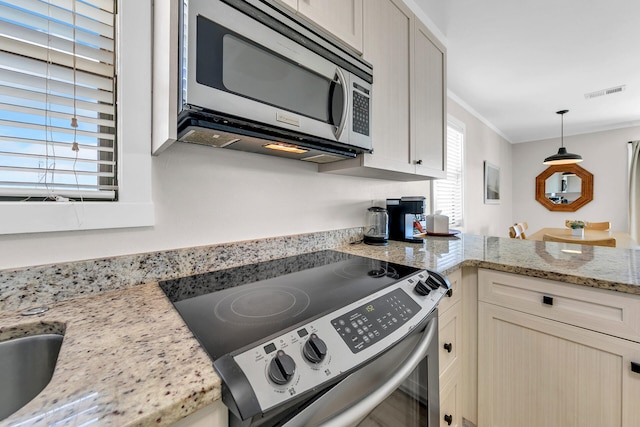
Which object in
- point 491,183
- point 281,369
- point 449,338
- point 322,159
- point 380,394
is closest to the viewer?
point 281,369

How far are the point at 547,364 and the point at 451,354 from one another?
0.35 metres

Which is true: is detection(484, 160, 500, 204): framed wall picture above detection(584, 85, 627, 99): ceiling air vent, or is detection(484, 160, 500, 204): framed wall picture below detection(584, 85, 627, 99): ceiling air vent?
below

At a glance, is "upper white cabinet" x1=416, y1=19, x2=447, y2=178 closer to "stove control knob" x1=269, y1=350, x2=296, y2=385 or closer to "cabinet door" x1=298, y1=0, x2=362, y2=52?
"cabinet door" x1=298, y1=0, x2=362, y2=52

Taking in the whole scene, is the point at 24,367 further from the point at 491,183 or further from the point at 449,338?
the point at 491,183

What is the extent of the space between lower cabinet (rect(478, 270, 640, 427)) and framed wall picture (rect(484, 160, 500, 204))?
3.38 meters

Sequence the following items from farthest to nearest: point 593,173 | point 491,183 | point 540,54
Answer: point 593,173, point 491,183, point 540,54

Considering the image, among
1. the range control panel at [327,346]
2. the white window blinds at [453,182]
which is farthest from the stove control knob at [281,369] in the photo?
the white window blinds at [453,182]

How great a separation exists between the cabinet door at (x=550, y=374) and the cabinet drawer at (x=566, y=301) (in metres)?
0.03

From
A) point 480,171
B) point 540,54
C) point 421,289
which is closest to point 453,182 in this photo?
point 480,171

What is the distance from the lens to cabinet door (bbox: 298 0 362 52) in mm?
926

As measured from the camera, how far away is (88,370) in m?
0.41

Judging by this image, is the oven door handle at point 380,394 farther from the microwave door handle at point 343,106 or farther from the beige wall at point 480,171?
the beige wall at point 480,171

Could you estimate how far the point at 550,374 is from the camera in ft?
3.35

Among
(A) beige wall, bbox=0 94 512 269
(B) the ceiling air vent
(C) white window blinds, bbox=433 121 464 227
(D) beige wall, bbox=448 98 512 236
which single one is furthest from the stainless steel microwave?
(B) the ceiling air vent
